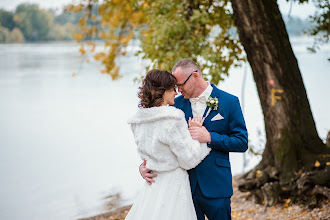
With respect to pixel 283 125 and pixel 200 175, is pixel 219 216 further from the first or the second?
pixel 283 125

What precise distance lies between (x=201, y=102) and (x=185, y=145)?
0.51m

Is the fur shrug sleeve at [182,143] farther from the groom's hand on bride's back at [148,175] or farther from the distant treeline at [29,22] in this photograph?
the distant treeline at [29,22]

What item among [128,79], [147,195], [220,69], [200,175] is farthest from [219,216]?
[128,79]

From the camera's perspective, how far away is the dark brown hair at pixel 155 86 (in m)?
2.89

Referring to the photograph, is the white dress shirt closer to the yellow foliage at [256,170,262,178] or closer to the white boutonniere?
the white boutonniere

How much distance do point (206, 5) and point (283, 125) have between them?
87.1 inches

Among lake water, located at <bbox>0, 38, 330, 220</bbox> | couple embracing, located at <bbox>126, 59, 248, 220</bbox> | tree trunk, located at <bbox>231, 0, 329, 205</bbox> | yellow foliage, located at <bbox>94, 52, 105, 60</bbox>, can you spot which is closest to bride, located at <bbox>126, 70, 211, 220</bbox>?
couple embracing, located at <bbox>126, 59, 248, 220</bbox>

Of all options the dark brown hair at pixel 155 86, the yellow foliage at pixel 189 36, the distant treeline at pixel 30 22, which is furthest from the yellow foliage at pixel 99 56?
the distant treeline at pixel 30 22

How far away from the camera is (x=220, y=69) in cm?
618

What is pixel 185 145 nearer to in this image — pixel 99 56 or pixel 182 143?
pixel 182 143

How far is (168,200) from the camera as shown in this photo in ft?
9.73

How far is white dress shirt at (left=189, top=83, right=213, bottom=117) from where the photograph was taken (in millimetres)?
3217

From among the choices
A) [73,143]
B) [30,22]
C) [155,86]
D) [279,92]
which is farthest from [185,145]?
[30,22]

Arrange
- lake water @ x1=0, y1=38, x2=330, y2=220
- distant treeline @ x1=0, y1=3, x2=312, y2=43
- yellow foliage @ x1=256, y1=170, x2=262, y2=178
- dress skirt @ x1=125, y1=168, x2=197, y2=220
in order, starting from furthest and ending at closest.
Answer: distant treeline @ x1=0, y1=3, x2=312, y2=43 → lake water @ x1=0, y1=38, x2=330, y2=220 → yellow foliage @ x1=256, y1=170, x2=262, y2=178 → dress skirt @ x1=125, y1=168, x2=197, y2=220
